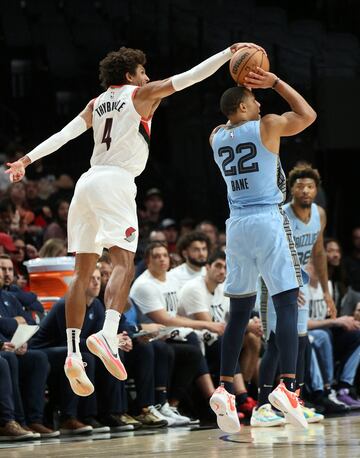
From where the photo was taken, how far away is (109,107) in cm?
659

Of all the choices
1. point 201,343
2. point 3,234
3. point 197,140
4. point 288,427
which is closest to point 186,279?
point 201,343

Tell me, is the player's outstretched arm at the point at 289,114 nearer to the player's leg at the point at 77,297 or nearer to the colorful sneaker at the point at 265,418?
the player's leg at the point at 77,297

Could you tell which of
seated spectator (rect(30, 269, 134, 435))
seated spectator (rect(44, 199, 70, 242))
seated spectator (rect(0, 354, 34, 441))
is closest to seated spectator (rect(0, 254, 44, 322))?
seated spectator (rect(30, 269, 134, 435))

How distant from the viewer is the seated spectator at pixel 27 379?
7.77m

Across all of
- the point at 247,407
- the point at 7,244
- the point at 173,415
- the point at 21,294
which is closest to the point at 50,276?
the point at 21,294

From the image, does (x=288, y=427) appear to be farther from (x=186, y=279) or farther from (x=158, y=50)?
(x=158, y=50)

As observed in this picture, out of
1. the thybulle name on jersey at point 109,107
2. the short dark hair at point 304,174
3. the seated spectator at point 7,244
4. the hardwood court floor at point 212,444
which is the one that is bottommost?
the hardwood court floor at point 212,444

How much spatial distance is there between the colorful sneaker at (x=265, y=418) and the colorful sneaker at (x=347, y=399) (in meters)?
2.18

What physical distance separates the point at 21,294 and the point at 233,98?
270cm

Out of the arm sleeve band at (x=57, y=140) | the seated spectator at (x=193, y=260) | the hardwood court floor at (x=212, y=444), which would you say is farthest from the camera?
the seated spectator at (x=193, y=260)

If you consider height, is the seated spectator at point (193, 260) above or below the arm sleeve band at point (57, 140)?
below

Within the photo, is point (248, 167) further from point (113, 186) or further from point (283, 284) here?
point (113, 186)

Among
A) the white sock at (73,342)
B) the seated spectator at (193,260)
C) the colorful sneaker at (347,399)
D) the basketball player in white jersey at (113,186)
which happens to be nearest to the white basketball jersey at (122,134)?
the basketball player in white jersey at (113,186)

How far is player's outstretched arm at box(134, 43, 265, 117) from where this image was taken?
20.8ft
